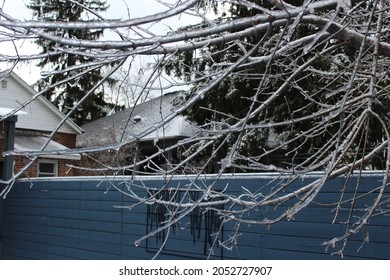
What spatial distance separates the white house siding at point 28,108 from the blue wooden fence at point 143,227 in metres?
9.44

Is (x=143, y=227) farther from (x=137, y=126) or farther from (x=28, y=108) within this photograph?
(x=137, y=126)

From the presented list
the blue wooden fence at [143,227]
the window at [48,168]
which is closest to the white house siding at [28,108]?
the window at [48,168]

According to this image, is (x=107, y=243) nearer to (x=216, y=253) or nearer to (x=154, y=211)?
(x=154, y=211)

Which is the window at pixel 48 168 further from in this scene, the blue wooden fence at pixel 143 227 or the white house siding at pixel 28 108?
the blue wooden fence at pixel 143 227

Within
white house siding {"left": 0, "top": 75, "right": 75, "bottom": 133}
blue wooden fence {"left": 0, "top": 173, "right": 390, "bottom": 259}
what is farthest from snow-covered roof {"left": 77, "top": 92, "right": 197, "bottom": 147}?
blue wooden fence {"left": 0, "top": 173, "right": 390, "bottom": 259}

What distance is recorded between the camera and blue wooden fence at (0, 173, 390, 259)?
563cm

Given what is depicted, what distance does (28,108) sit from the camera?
18.7m

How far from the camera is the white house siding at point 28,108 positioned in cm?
1898

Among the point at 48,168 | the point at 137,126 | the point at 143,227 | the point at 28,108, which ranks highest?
the point at 28,108

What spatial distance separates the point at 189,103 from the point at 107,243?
5.37 metres

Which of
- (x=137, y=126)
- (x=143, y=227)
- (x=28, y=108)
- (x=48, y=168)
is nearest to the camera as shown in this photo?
(x=143, y=227)

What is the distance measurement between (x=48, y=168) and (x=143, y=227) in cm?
1157

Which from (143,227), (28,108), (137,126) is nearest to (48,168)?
(28,108)

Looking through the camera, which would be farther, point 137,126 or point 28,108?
point 137,126
